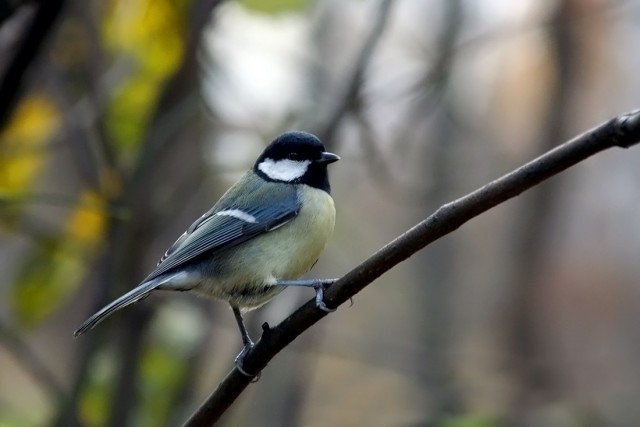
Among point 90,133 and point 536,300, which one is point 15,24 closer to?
point 90,133

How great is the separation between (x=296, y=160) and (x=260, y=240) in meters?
0.25

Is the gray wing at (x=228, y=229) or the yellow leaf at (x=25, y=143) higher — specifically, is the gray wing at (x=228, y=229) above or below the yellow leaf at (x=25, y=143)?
below

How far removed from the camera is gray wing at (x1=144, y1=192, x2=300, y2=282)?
76.0 inches

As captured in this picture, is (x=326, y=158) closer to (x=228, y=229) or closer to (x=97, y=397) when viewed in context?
(x=228, y=229)

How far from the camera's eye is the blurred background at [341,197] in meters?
2.21

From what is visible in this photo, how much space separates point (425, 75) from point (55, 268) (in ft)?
3.91

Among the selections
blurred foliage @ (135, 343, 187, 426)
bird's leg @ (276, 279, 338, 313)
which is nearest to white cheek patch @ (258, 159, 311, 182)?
bird's leg @ (276, 279, 338, 313)

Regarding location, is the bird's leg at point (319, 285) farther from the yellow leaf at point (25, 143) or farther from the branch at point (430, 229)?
the yellow leaf at point (25, 143)

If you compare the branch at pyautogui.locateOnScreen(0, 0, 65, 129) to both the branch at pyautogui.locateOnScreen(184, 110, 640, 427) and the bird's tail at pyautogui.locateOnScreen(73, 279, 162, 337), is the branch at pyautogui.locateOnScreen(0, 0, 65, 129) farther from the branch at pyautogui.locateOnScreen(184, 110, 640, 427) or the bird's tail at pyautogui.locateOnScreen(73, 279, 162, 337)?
the branch at pyautogui.locateOnScreen(184, 110, 640, 427)

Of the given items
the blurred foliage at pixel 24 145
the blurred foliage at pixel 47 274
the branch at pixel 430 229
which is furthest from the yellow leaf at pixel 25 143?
the branch at pixel 430 229

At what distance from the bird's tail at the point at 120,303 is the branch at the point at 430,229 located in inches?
13.3

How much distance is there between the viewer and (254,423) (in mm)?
3352

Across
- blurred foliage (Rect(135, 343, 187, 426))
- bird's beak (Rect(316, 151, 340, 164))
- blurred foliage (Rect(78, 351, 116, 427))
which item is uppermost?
bird's beak (Rect(316, 151, 340, 164))

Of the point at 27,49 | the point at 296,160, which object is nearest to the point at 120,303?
the point at 27,49
